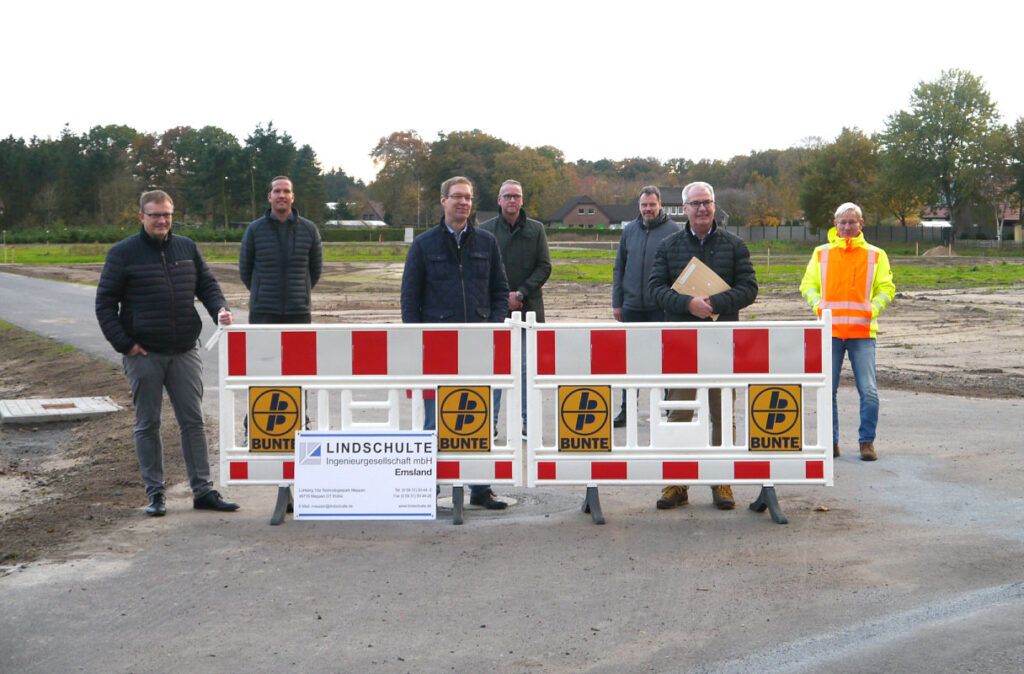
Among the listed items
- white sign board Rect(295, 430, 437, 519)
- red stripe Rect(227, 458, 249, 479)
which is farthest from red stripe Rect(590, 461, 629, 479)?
red stripe Rect(227, 458, 249, 479)

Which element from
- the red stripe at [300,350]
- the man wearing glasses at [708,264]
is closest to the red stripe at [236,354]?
the red stripe at [300,350]

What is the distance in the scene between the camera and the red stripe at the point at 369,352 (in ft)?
23.9

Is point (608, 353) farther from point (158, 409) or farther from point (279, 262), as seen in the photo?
point (279, 262)

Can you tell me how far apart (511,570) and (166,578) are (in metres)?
1.85

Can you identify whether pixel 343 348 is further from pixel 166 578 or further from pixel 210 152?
pixel 210 152

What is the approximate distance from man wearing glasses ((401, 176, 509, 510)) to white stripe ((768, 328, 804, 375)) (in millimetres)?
2046

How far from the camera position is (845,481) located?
8.21 meters

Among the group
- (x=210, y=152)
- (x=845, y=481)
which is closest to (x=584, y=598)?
(x=845, y=481)

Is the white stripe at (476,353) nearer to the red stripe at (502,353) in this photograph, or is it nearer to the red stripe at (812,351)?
the red stripe at (502,353)

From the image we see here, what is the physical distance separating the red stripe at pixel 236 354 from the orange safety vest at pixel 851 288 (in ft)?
16.7

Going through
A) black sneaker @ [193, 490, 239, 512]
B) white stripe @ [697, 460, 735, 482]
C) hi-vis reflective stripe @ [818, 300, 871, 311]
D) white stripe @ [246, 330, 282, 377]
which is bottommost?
black sneaker @ [193, 490, 239, 512]

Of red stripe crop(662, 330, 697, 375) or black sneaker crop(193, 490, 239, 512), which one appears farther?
black sneaker crop(193, 490, 239, 512)

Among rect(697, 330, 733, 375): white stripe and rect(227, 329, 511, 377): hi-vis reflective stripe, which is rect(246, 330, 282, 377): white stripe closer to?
rect(227, 329, 511, 377): hi-vis reflective stripe

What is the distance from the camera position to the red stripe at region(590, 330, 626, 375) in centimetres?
723
